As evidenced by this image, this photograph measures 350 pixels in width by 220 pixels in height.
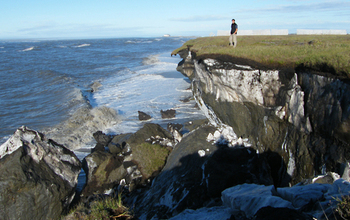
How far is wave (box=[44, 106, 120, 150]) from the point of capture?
511 inches

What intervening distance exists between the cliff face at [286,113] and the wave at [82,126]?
7339 mm

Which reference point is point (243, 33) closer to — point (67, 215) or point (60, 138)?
point (60, 138)

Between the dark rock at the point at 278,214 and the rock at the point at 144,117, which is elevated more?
the dark rock at the point at 278,214

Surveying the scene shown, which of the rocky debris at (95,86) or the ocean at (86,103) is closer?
the ocean at (86,103)

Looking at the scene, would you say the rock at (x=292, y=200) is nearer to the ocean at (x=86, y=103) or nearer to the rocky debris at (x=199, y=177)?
the rocky debris at (x=199, y=177)

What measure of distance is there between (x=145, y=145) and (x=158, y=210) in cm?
335

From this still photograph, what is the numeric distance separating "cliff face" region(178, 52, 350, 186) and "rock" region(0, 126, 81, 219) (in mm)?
5668

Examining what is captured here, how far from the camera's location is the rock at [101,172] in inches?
331

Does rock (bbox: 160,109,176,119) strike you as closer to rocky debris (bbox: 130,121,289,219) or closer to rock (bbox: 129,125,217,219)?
rock (bbox: 129,125,217,219)

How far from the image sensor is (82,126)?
14.8 metres

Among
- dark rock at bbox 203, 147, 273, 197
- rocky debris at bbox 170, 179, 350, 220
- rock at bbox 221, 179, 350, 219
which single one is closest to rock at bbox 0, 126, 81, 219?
dark rock at bbox 203, 147, 273, 197

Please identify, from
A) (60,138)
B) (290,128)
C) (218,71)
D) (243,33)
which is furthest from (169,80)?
(290,128)

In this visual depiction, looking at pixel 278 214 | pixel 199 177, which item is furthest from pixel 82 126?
pixel 278 214

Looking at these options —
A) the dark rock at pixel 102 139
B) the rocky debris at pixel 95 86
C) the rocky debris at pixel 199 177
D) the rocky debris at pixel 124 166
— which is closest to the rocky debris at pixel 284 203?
the rocky debris at pixel 199 177
